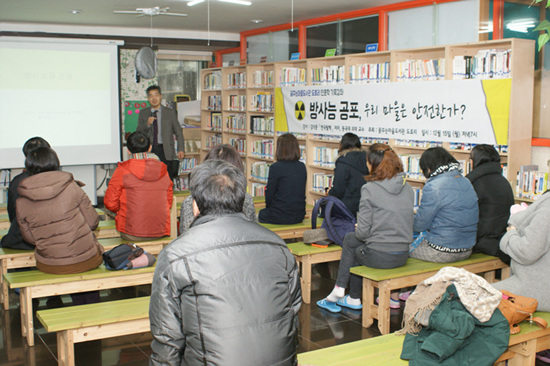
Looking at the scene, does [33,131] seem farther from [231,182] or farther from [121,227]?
[231,182]

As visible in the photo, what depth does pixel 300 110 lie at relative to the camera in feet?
27.2

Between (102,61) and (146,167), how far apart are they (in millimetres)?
4123

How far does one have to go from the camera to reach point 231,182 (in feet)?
7.13

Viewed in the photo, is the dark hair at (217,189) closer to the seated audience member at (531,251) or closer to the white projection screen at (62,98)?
the seated audience member at (531,251)

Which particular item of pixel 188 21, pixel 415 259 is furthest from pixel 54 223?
pixel 188 21

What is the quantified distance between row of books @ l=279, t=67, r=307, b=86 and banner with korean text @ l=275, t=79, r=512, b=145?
149mm

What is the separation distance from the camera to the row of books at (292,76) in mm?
8438

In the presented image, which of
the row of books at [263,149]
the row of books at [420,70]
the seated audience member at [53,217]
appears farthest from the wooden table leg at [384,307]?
the row of books at [263,149]

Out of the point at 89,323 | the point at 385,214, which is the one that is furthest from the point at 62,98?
the point at 385,214

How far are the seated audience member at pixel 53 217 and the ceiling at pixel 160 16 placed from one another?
13.8 feet

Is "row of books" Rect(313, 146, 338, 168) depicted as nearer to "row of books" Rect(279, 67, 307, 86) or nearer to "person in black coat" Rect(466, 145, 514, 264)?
"row of books" Rect(279, 67, 307, 86)

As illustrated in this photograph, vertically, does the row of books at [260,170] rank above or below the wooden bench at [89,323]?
above

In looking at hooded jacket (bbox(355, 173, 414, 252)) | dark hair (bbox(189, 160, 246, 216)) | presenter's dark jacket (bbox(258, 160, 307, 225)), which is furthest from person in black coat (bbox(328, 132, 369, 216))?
dark hair (bbox(189, 160, 246, 216))

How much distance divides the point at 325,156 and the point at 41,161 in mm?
4451
